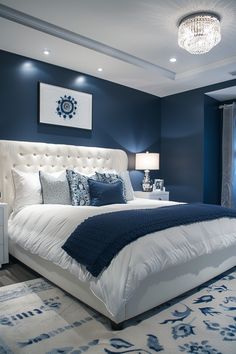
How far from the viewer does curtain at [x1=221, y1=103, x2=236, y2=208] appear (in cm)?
485

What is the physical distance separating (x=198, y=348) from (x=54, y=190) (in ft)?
7.12

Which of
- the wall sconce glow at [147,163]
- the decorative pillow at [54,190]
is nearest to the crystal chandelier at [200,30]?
the decorative pillow at [54,190]

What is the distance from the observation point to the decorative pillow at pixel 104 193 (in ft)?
10.5

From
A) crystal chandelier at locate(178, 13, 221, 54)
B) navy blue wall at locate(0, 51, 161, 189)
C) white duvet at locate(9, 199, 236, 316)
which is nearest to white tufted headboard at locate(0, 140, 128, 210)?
navy blue wall at locate(0, 51, 161, 189)

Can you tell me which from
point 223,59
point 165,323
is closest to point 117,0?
point 223,59

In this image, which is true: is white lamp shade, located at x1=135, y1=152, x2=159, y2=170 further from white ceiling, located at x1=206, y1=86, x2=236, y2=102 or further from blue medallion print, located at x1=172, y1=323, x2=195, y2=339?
blue medallion print, located at x1=172, y1=323, x2=195, y2=339

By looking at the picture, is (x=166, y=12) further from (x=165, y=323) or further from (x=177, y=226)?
(x=165, y=323)

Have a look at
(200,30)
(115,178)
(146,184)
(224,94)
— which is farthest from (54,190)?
(224,94)

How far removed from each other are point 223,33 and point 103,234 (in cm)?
265

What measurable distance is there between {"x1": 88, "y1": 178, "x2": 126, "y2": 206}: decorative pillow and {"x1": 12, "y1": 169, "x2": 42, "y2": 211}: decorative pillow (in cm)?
63

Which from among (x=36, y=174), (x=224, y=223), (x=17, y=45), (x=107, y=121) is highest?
(x=17, y=45)

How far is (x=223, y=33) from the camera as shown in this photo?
118 inches

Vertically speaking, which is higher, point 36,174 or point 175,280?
point 36,174

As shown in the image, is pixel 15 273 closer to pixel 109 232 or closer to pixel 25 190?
pixel 25 190
